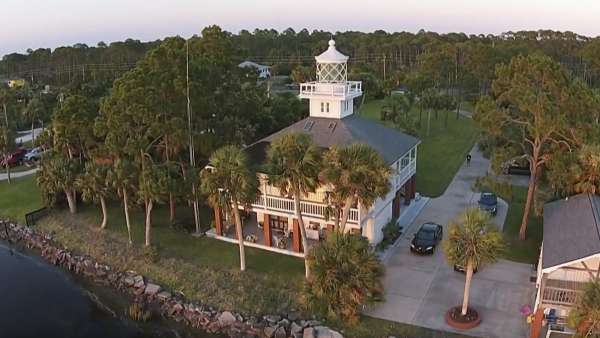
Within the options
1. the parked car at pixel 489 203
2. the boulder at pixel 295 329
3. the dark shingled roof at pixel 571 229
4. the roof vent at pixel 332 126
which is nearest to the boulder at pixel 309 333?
the boulder at pixel 295 329

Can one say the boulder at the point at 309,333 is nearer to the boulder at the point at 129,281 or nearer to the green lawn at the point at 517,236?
the boulder at the point at 129,281

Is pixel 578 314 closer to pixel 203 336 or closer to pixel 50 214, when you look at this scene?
pixel 203 336

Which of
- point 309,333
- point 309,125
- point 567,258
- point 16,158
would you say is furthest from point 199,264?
point 16,158

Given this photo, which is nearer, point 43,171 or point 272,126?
point 43,171

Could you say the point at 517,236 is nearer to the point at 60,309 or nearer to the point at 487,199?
the point at 487,199

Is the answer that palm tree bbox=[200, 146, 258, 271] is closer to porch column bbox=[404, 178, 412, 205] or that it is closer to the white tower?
the white tower

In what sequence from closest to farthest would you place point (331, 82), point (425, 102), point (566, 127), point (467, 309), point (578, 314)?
point (578, 314)
point (467, 309)
point (566, 127)
point (331, 82)
point (425, 102)

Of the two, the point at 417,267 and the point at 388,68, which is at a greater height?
the point at 388,68

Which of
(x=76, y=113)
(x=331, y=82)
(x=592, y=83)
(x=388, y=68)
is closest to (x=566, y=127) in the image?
(x=331, y=82)
